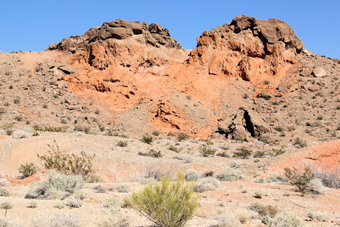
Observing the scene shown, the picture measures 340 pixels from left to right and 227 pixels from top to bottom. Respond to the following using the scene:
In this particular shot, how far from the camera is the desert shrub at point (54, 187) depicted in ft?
24.3

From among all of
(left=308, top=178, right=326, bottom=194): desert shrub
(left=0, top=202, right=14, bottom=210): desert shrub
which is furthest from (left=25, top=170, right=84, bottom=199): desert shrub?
(left=308, top=178, right=326, bottom=194): desert shrub

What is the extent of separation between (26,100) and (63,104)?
151 inches

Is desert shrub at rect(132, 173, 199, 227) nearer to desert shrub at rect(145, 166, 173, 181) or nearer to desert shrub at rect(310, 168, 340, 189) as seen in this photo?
desert shrub at rect(145, 166, 173, 181)

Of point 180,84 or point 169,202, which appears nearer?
point 169,202

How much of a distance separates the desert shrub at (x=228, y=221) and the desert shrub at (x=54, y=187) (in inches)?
162

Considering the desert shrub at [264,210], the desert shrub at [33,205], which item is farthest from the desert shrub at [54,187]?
the desert shrub at [264,210]

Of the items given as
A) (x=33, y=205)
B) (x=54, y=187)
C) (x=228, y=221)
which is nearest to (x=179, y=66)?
(x=54, y=187)

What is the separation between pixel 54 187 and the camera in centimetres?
783

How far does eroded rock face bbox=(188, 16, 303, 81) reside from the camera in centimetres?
3756

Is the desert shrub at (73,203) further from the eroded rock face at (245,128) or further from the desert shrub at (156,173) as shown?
the eroded rock face at (245,128)

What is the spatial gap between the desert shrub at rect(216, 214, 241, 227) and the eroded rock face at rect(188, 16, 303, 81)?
32552mm

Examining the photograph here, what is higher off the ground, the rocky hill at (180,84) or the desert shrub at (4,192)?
the rocky hill at (180,84)

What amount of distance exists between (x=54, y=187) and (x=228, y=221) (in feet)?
15.9

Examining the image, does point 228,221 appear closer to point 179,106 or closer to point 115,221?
point 115,221
